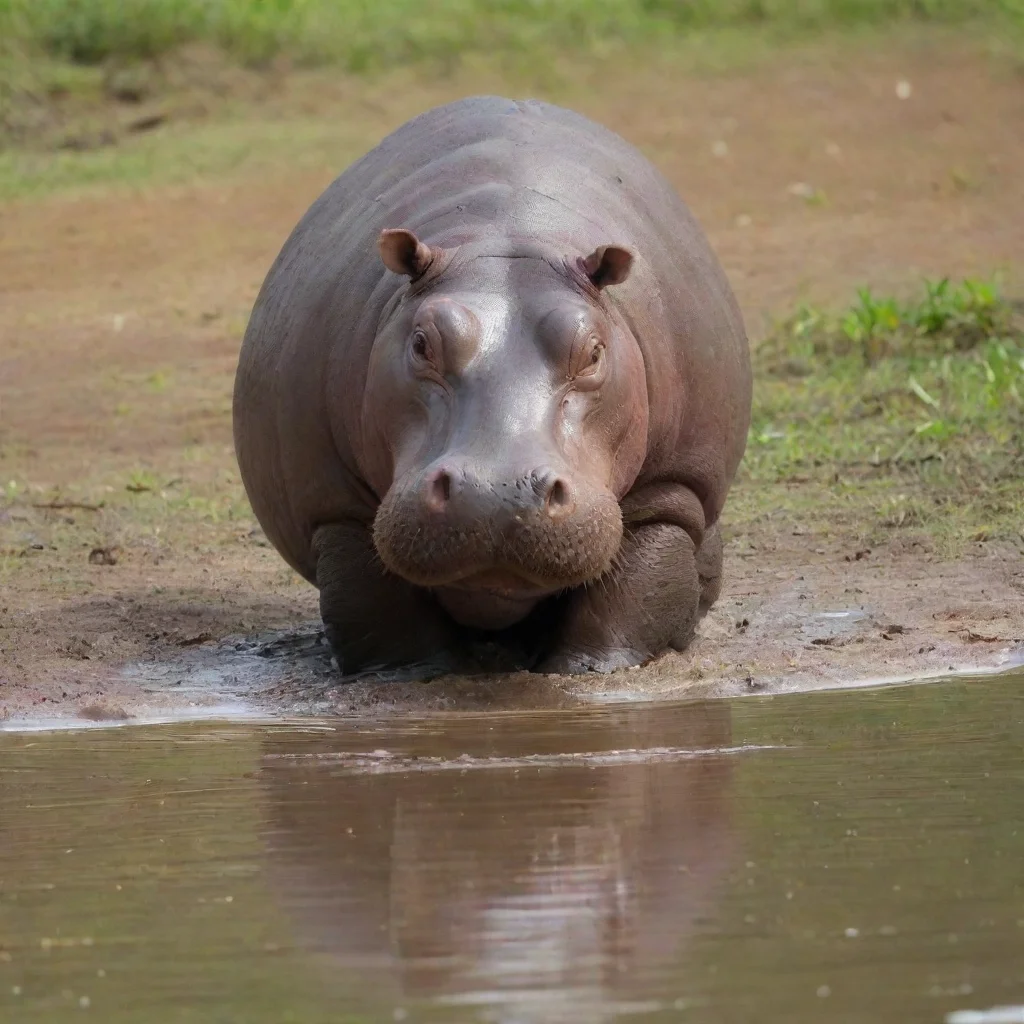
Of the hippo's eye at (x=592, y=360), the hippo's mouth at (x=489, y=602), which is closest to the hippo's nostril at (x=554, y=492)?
the hippo's mouth at (x=489, y=602)

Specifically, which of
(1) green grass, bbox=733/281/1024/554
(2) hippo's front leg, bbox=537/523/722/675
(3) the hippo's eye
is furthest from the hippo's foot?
(1) green grass, bbox=733/281/1024/554

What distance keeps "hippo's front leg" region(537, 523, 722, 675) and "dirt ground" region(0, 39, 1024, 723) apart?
11 centimetres

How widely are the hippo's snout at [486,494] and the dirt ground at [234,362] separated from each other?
704 mm

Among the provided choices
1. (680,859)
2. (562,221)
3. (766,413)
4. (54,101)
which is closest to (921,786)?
(680,859)

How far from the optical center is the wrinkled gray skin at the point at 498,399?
524 cm

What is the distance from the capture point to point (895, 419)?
9430mm

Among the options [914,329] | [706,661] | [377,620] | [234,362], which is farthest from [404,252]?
[234,362]

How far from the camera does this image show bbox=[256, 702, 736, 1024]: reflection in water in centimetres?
303

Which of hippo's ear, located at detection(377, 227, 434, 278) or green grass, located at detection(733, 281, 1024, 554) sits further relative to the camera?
green grass, located at detection(733, 281, 1024, 554)

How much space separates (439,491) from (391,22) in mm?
11690

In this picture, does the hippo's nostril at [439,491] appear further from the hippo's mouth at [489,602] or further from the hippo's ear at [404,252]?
the hippo's ear at [404,252]

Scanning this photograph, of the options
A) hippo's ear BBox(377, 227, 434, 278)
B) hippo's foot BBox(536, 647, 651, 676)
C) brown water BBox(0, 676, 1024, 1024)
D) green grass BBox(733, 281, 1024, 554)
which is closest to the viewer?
brown water BBox(0, 676, 1024, 1024)

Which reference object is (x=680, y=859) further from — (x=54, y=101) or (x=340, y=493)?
(x=54, y=101)

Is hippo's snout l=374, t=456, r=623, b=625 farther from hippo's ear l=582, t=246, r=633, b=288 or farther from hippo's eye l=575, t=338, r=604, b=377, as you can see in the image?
hippo's ear l=582, t=246, r=633, b=288
